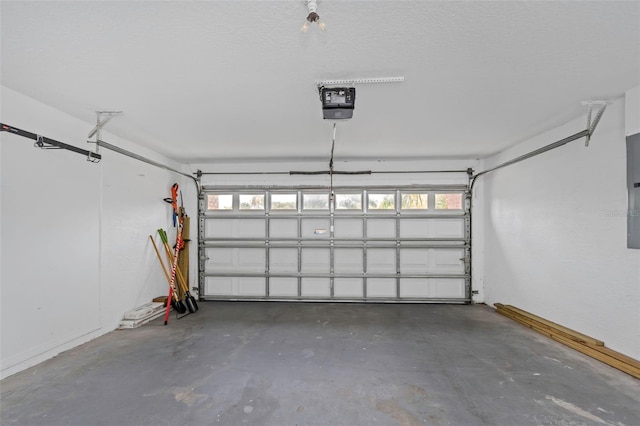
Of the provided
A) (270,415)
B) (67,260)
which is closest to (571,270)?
(270,415)

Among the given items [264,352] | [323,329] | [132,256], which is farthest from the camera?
[132,256]

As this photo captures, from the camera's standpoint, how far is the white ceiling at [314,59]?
150 cm

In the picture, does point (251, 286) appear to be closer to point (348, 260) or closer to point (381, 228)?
point (348, 260)

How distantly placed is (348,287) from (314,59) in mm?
3983

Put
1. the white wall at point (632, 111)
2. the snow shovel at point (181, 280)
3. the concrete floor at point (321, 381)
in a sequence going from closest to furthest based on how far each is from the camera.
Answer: the concrete floor at point (321, 381)
the white wall at point (632, 111)
the snow shovel at point (181, 280)

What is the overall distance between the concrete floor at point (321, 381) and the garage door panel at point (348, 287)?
1.41 m

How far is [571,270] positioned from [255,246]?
458cm

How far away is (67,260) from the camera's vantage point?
2885 millimetres

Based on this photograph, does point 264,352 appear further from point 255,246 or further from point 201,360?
point 255,246

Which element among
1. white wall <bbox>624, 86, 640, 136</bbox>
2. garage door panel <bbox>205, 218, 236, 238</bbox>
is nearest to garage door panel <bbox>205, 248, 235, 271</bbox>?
garage door panel <bbox>205, 218, 236, 238</bbox>

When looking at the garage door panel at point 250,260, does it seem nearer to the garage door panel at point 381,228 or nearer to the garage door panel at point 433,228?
the garage door panel at point 381,228

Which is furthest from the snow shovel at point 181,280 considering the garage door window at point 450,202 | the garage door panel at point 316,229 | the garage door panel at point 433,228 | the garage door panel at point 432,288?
the garage door window at point 450,202

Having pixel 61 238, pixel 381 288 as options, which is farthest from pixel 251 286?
pixel 61 238

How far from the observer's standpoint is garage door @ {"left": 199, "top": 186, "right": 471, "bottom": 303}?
4.93m
